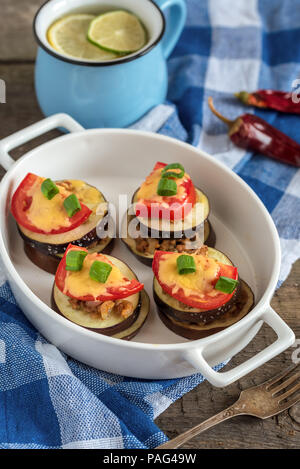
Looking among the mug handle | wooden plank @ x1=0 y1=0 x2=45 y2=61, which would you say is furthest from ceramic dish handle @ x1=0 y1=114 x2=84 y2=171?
wooden plank @ x1=0 y1=0 x2=45 y2=61

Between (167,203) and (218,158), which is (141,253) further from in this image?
(218,158)

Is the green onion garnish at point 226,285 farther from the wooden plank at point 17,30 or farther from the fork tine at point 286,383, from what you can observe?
the wooden plank at point 17,30

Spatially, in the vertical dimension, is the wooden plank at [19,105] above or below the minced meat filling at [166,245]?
below

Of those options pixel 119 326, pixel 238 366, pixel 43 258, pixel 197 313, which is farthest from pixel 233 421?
pixel 43 258

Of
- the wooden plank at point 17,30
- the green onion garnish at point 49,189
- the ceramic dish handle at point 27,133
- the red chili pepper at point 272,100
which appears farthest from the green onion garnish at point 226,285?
the wooden plank at point 17,30
